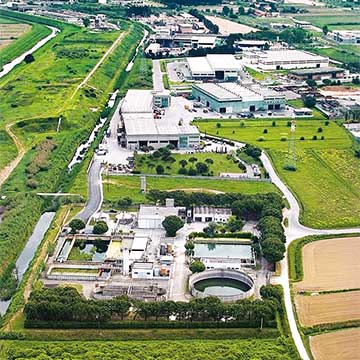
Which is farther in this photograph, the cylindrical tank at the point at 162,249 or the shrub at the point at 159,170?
the shrub at the point at 159,170

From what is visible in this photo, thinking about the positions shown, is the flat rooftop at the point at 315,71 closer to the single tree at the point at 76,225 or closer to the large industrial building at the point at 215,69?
the large industrial building at the point at 215,69

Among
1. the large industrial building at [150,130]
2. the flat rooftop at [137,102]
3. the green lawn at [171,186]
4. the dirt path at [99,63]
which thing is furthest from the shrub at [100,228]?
the dirt path at [99,63]

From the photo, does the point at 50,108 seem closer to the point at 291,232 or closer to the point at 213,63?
the point at 213,63

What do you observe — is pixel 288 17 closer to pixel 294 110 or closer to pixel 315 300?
pixel 294 110

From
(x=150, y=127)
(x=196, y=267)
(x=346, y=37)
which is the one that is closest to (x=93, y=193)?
(x=196, y=267)

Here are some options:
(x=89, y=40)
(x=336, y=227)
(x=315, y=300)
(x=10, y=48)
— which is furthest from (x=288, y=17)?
(x=315, y=300)

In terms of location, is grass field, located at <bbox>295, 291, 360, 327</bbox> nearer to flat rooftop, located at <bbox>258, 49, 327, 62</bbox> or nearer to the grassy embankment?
the grassy embankment
